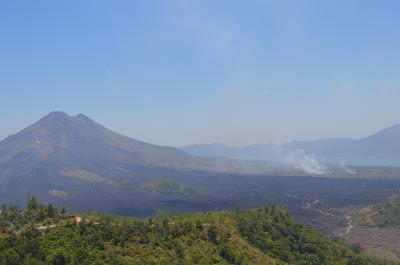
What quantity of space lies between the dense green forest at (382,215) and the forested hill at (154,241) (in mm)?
57818

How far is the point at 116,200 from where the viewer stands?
18425 centimetres

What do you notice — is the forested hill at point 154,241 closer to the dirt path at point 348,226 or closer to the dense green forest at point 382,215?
the dirt path at point 348,226

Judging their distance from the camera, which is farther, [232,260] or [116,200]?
[116,200]

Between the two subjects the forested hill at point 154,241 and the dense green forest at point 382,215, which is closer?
the forested hill at point 154,241

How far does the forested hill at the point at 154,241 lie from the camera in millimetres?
38281

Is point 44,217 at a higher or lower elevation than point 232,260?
higher

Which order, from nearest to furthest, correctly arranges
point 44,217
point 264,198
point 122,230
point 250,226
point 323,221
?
point 122,230 → point 44,217 → point 250,226 → point 323,221 → point 264,198

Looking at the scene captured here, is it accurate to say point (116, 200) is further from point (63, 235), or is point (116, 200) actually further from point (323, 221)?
point (63, 235)

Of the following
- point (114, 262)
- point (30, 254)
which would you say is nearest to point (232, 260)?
point (114, 262)

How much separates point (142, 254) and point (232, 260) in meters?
11.3

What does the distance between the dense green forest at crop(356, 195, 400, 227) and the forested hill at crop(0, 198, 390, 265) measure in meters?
57.8

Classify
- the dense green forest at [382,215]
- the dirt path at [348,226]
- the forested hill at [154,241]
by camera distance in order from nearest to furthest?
the forested hill at [154,241]
the dirt path at [348,226]
the dense green forest at [382,215]

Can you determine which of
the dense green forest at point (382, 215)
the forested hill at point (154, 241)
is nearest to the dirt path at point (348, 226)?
the dense green forest at point (382, 215)

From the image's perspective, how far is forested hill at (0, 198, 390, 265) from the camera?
38281 mm
